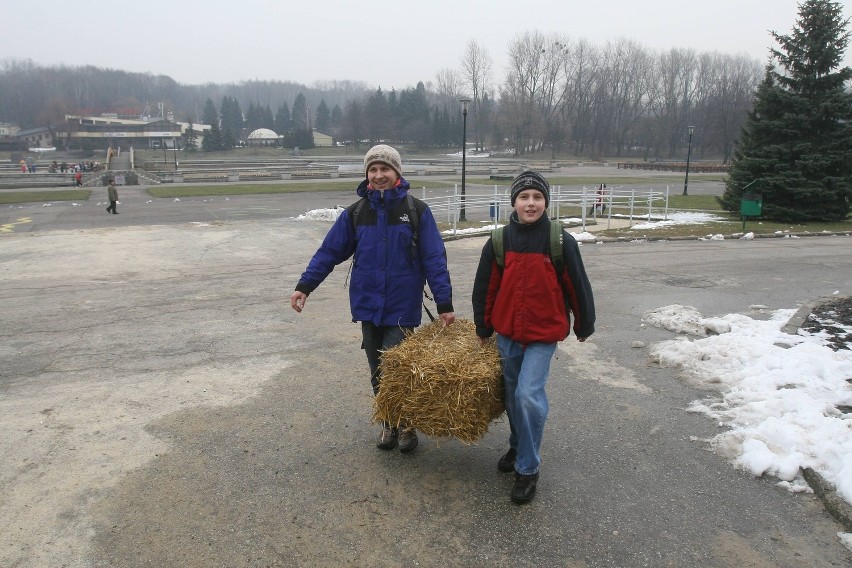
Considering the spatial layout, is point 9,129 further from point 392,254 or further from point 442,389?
point 442,389

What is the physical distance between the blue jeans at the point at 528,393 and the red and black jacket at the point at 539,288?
0.09 meters

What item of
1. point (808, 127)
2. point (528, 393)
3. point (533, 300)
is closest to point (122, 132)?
point (808, 127)

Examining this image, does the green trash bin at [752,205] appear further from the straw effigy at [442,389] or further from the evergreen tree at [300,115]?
the evergreen tree at [300,115]

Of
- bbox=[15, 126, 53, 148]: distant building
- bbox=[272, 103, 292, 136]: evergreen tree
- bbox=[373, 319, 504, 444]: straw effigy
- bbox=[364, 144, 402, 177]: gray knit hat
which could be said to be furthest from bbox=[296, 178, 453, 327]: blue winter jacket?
bbox=[272, 103, 292, 136]: evergreen tree

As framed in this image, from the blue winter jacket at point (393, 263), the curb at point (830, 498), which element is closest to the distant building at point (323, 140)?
the blue winter jacket at point (393, 263)

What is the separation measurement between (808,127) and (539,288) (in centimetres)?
2206

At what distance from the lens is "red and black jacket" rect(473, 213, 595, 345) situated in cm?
341

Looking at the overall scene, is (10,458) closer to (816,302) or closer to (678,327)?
(678,327)

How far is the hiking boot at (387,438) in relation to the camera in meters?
4.08

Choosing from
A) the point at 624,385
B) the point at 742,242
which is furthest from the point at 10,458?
the point at 742,242

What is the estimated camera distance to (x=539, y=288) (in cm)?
342

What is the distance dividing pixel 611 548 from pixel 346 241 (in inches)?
94.2

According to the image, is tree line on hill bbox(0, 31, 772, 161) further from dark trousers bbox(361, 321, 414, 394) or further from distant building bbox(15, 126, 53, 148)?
dark trousers bbox(361, 321, 414, 394)

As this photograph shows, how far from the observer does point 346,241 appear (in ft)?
13.2
